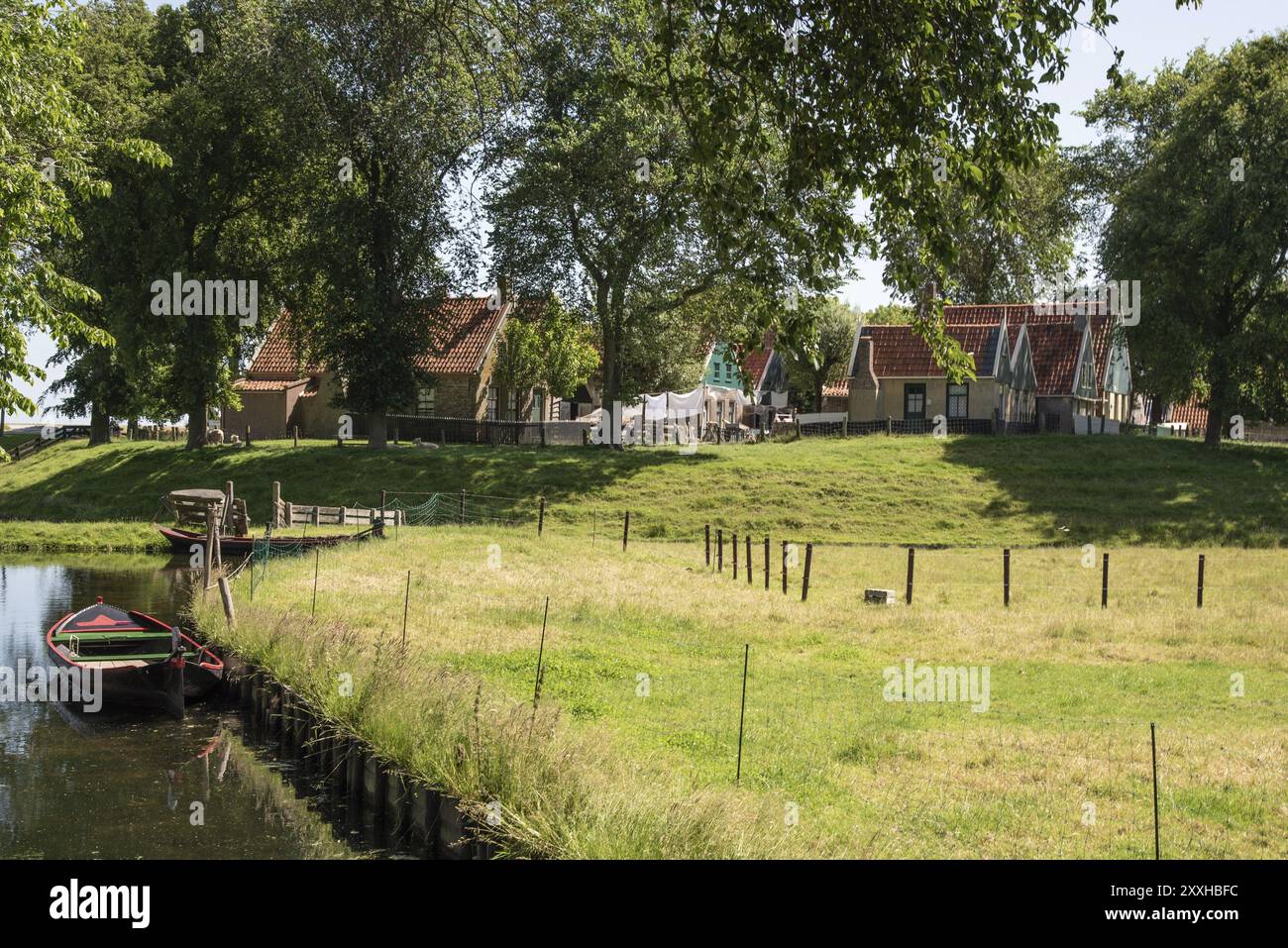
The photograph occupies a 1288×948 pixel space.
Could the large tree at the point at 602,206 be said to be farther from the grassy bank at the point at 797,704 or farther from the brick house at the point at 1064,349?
the grassy bank at the point at 797,704

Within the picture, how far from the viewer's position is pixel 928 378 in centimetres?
6309

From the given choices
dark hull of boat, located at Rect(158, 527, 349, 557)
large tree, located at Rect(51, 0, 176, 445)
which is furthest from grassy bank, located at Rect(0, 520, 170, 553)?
large tree, located at Rect(51, 0, 176, 445)

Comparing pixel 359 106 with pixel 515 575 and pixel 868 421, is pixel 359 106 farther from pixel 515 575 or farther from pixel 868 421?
pixel 868 421

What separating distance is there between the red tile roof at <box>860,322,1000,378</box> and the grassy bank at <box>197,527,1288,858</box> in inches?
1239

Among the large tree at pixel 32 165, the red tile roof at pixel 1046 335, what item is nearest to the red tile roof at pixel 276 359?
the red tile roof at pixel 1046 335

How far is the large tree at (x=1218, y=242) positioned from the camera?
5375 centimetres

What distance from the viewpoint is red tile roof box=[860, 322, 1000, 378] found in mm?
61812

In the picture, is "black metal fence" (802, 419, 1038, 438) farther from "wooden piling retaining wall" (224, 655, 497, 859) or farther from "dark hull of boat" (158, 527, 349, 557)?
"wooden piling retaining wall" (224, 655, 497, 859)

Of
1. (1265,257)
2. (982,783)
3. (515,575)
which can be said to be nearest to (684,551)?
(515,575)

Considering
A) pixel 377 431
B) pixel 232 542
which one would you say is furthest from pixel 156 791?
pixel 377 431

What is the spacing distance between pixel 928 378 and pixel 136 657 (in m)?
49.3

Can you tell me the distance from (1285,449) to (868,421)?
19.9 m

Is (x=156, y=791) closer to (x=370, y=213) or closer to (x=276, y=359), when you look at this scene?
(x=370, y=213)

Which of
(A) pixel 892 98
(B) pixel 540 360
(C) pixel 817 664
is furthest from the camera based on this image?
(B) pixel 540 360
